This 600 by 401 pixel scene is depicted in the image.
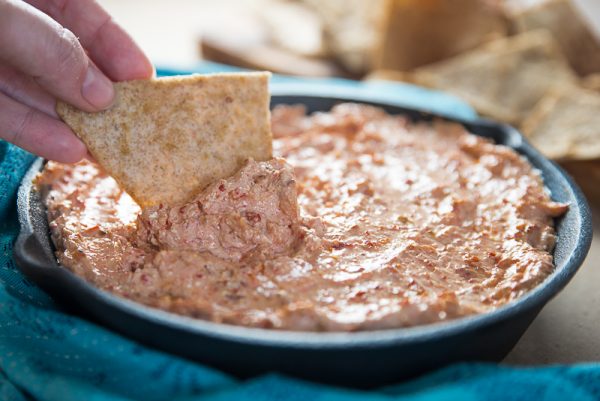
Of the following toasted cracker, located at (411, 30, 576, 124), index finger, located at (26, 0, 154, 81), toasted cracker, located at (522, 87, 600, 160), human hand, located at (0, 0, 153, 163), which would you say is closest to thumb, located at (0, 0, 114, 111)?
human hand, located at (0, 0, 153, 163)

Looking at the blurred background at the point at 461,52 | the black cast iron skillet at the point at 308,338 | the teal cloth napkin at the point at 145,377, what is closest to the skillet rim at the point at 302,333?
the black cast iron skillet at the point at 308,338

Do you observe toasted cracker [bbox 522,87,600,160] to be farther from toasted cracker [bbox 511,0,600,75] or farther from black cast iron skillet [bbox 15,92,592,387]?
black cast iron skillet [bbox 15,92,592,387]

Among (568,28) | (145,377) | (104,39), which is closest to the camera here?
(145,377)

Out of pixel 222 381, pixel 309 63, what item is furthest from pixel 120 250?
pixel 309 63

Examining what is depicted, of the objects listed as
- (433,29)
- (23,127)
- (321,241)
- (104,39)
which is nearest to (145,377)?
(321,241)

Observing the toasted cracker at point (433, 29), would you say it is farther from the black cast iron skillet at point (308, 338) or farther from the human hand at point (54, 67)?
the black cast iron skillet at point (308, 338)

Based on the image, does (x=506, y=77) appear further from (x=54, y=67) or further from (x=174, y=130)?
(x=54, y=67)
